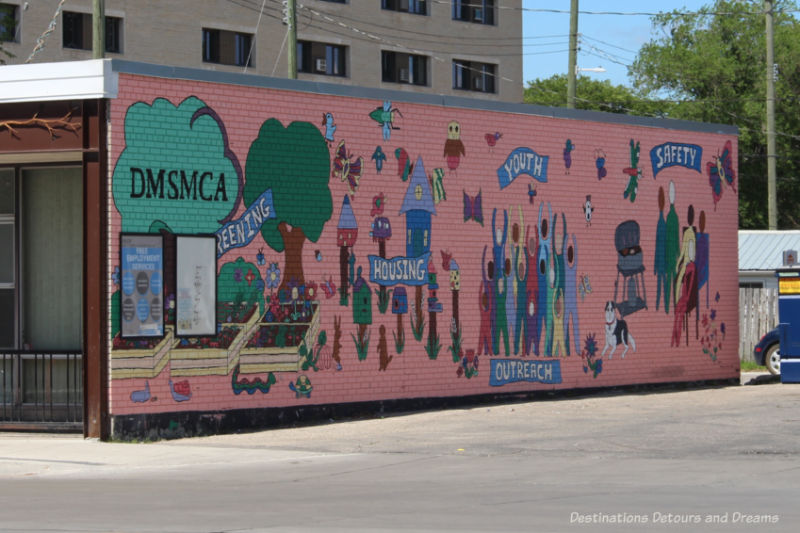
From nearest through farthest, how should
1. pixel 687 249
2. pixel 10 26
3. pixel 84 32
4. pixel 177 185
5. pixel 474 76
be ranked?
pixel 177 185 < pixel 687 249 < pixel 10 26 < pixel 84 32 < pixel 474 76

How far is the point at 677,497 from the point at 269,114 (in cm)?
889

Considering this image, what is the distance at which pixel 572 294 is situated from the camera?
20.9 metres

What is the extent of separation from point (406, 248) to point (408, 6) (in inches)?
1440

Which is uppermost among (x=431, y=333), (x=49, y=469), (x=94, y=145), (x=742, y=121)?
(x=742, y=121)

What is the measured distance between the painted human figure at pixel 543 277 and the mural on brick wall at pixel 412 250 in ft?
0.12

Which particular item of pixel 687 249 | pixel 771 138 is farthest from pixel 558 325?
pixel 771 138

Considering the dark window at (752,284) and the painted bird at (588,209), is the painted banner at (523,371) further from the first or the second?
the dark window at (752,284)

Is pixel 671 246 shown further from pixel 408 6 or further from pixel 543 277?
pixel 408 6

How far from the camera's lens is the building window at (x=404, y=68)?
5312cm

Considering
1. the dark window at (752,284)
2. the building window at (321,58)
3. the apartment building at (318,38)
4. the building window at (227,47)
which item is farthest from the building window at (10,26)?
the dark window at (752,284)

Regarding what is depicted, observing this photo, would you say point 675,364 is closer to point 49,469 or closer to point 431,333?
point 431,333

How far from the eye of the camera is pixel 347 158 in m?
18.2

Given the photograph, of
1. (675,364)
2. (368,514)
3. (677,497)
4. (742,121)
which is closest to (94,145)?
(368,514)

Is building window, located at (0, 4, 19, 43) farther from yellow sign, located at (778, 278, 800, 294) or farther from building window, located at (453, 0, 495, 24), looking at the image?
yellow sign, located at (778, 278, 800, 294)
